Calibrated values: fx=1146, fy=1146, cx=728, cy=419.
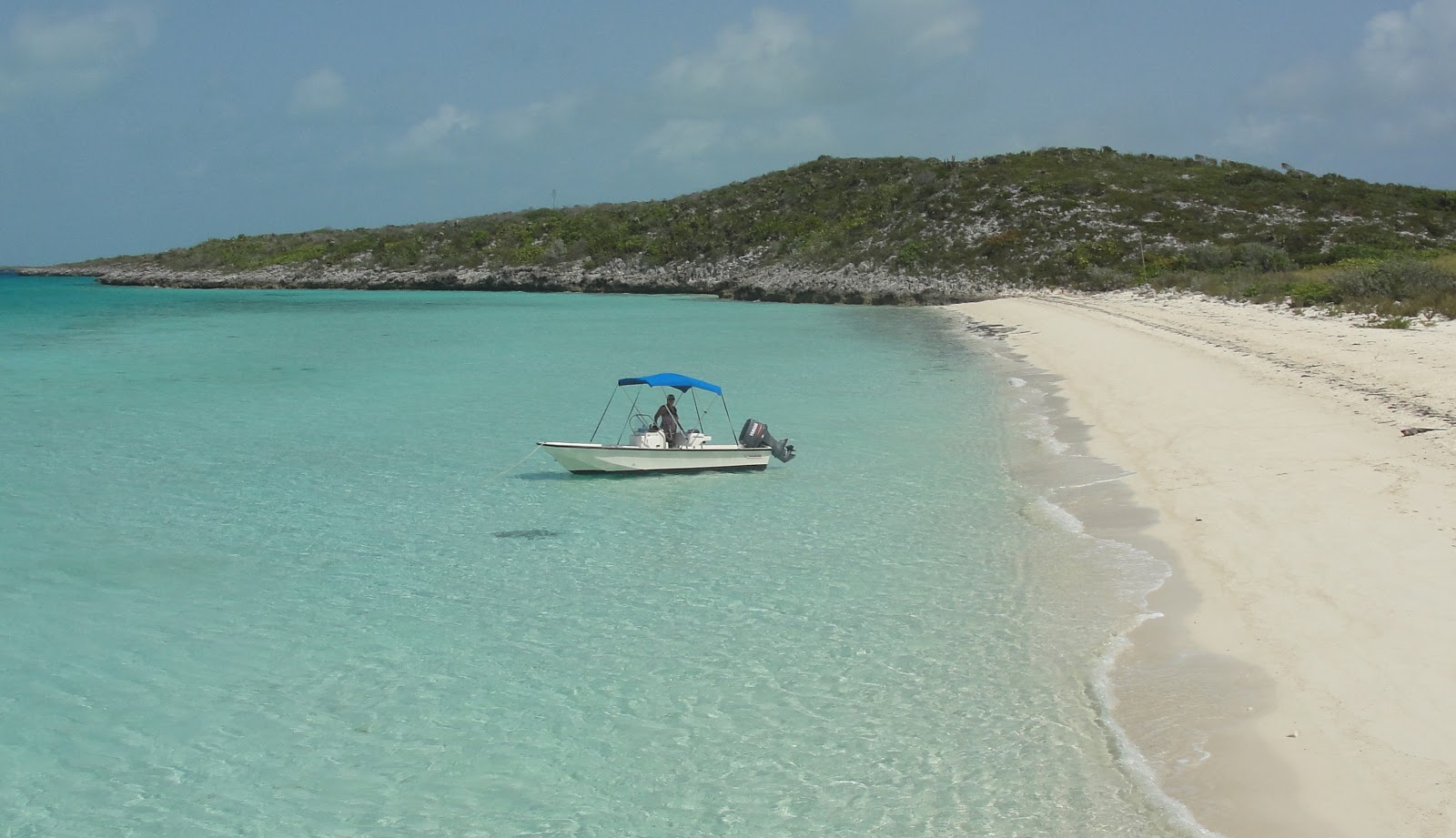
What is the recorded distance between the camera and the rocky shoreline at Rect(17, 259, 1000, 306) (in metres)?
65.8

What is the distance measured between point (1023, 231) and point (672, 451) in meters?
59.5

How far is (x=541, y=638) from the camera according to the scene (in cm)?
1035

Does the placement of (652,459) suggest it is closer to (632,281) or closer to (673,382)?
(673,382)

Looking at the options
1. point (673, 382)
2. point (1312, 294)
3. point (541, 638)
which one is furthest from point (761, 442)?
point (1312, 294)

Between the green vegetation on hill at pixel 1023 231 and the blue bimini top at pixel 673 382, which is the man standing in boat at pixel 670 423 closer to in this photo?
the blue bimini top at pixel 673 382

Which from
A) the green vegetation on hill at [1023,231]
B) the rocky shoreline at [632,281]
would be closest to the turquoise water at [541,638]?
the green vegetation on hill at [1023,231]

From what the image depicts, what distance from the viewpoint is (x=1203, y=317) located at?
36594 mm

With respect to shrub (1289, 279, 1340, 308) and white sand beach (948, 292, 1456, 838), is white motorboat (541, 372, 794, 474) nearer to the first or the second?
white sand beach (948, 292, 1456, 838)

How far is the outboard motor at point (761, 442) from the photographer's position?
17.5 metres

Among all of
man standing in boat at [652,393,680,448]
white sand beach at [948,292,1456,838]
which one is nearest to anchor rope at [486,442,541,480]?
man standing in boat at [652,393,680,448]

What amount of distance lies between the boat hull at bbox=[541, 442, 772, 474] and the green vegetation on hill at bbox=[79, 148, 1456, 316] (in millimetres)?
21354

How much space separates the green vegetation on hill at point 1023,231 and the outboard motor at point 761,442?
20724 millimetres

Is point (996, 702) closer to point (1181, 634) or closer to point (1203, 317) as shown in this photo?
point (1181, 634)

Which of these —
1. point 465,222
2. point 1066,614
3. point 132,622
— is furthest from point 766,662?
point 465,222
